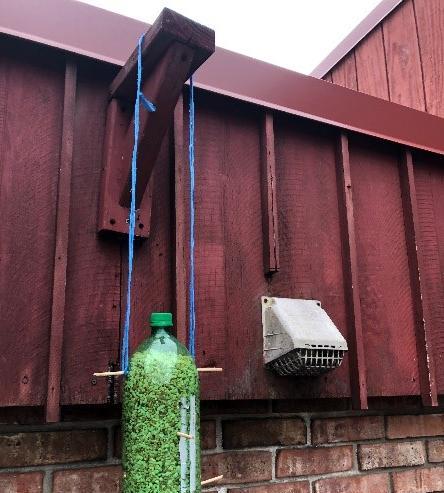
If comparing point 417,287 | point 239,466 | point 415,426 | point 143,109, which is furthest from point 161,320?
point 415,426

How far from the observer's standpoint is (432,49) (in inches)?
117

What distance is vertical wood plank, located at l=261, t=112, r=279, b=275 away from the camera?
5.48 ft

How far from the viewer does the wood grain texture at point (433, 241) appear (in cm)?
196

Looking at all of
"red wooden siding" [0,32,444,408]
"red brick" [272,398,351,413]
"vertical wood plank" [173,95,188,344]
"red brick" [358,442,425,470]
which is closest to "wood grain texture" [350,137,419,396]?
"red wooden siding" [0,32,444,408]

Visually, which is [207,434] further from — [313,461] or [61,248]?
[61,248]

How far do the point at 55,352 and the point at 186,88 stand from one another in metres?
0.89

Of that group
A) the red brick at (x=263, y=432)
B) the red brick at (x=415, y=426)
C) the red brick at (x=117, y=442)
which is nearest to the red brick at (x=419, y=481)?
the red brick at (x=415, y=426)

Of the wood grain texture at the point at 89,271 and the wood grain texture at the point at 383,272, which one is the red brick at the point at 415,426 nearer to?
the wood grain texture at the point at 383,272

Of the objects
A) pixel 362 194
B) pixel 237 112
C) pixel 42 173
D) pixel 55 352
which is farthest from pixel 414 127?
pixel 55 352

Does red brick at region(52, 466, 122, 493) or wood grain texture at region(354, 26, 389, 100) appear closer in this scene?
red brick at region(52, 466, 122, 493)

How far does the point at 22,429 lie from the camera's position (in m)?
1.48

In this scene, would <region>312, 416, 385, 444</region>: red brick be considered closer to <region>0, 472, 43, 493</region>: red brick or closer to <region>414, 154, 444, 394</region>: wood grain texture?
<region>414, 154, 444, 394</region>: wood grain texture

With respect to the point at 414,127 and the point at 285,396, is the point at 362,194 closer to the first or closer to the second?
the point at 414,127

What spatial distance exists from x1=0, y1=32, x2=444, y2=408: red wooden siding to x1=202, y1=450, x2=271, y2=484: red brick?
0.31 meters
